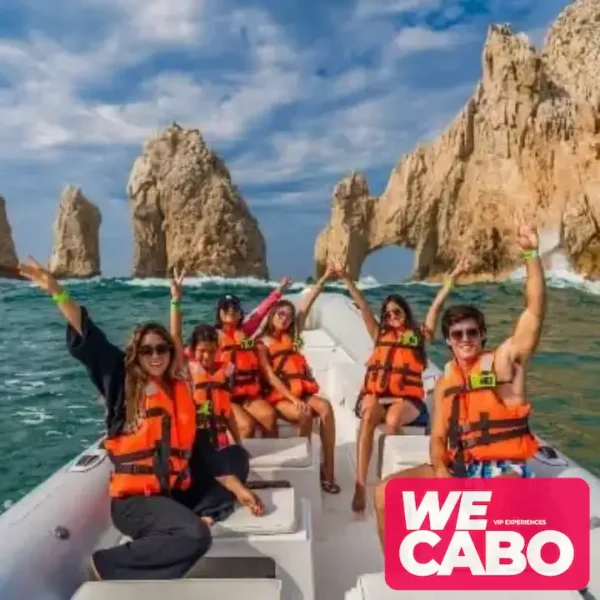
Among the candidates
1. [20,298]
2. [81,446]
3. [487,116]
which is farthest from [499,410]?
[487,116]

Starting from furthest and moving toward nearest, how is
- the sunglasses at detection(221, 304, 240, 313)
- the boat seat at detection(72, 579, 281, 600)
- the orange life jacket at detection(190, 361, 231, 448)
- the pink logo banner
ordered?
the sunglasses at detection(221, 304, 240, 313) → the orange life jacket at detection(190, 361, 231, 448) → the pink logo banner → the boat seat at detection(72, 579, 281, 600)

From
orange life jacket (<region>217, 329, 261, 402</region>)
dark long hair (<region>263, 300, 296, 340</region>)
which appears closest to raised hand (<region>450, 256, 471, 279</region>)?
dark long hair (<region>263, 300, 296, 340</region>)

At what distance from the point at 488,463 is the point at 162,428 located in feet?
4.54

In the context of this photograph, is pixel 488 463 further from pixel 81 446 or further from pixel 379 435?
pixel 81 446

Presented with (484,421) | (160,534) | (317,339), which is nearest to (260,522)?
(160,534)

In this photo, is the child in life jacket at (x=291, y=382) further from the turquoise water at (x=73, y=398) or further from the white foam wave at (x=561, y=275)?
the white foam wave at (x=561, y=275)

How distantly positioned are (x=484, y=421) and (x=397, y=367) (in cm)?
150

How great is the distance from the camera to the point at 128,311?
23828 mm

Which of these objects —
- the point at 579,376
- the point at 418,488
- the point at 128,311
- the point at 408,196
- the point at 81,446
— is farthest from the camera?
the point at 408,196

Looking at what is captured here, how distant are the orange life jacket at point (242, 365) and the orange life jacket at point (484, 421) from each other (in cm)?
184

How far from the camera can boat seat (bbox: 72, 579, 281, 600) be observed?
218 centimetres

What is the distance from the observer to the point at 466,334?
2.98m

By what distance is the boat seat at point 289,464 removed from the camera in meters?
3.58

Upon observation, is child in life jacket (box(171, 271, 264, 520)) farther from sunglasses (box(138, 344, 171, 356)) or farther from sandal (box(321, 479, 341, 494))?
sandal (box(321, 479, 341, 494))
